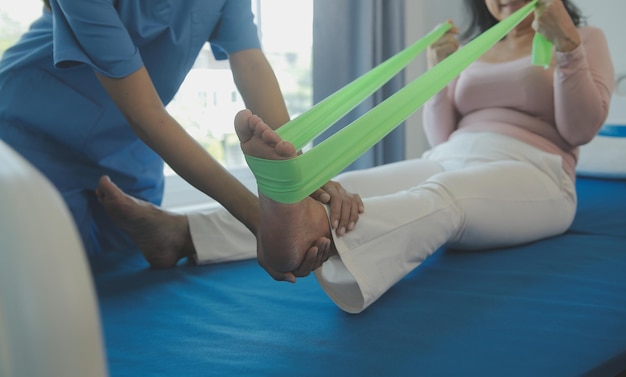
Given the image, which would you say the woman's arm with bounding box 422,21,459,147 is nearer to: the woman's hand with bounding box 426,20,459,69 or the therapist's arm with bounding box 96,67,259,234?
the woman's hand with bounding box 426,20,459,69

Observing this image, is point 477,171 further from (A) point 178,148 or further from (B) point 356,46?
(B) point 356,46

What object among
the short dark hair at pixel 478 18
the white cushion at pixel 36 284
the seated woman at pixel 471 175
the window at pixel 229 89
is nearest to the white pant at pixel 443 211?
the seated woman at pixel 471 175

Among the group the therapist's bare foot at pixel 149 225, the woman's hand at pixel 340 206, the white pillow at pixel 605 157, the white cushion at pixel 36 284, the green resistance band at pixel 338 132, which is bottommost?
the white pillow at pixel 605 157

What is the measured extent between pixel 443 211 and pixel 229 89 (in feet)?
5.03

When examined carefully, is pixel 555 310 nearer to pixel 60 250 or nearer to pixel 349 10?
pixel 60 250

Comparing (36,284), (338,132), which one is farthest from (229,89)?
(36,284)

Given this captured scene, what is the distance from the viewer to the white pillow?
2.15m

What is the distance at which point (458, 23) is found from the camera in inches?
123

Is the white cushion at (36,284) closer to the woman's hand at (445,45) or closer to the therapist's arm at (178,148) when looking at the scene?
the therapist's arm at (178,148)

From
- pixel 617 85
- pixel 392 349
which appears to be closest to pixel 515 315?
pixel 392 349

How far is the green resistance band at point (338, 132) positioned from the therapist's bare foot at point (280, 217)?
14 mm

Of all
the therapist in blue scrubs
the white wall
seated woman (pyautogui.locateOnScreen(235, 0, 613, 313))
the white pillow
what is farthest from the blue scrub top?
the white wall

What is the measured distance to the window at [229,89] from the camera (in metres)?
2.43

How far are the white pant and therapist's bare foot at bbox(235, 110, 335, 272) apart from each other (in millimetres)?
75
